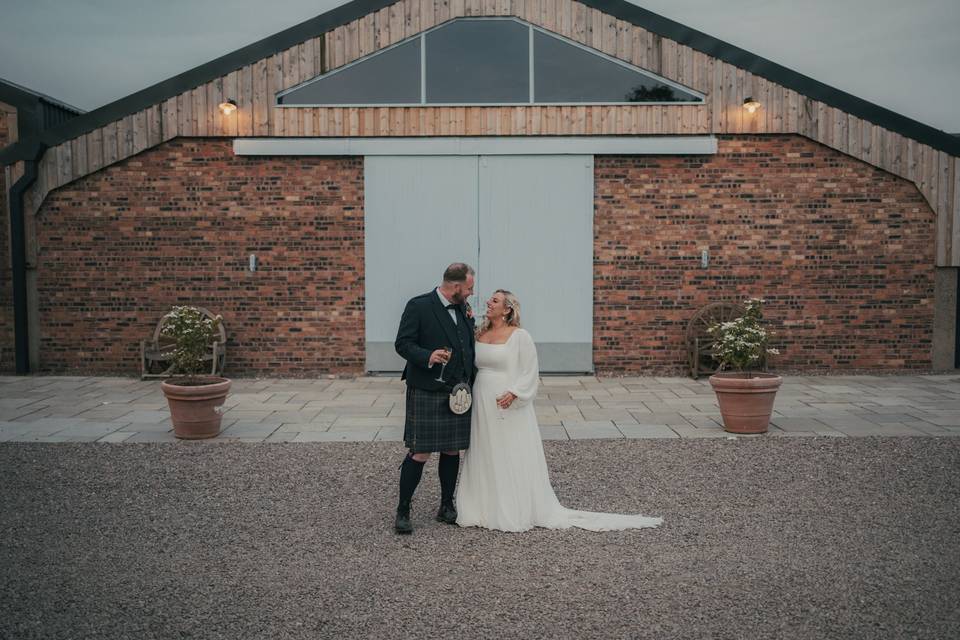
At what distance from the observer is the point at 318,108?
1211 cm

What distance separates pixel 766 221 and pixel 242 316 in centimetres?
842

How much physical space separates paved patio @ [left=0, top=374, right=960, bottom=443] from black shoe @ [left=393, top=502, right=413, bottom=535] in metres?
2.87

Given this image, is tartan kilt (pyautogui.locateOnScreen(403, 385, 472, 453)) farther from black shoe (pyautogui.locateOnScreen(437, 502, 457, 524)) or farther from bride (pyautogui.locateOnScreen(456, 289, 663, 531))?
black shoe (pyautogui.locateOnScreen(437, 502, 457, 524))

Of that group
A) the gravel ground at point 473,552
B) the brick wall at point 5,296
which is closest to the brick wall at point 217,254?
the brick wall at point 5,296

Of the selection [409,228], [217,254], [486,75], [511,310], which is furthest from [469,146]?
[511,310]

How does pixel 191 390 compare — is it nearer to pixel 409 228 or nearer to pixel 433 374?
pixel 433 374

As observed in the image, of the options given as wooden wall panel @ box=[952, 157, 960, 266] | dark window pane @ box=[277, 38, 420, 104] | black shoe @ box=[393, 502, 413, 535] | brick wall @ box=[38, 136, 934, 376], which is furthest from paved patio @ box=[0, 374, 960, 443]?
dark window pane @ box=[277, 38, 420, 104]

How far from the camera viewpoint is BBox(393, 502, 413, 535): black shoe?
5.22 metres

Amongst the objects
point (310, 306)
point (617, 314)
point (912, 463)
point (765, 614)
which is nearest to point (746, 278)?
point (617, 314)

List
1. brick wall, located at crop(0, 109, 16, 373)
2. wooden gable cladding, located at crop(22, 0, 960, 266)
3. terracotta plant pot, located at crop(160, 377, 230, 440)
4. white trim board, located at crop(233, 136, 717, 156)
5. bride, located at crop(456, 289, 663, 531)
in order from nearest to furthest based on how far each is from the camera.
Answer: bride, located at crop(456, 289, 663, 531)
terracotta plant pot, located at crop(160, 377, 230, 440)
wooden gable cladding, located at crop(22, 0, 960, 266)
white trim board, located at crop(233, 136, 717, 156)
brick wall, located at crop(0, 109, 16, 373)

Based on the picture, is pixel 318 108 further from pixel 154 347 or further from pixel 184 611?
pixel 184 611

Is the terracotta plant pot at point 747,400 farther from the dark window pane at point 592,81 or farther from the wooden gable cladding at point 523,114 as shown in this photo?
the dark window pane at point 592,81

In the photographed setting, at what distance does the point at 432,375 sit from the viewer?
17.1ft

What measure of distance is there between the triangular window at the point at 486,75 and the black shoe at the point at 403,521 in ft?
27.3
